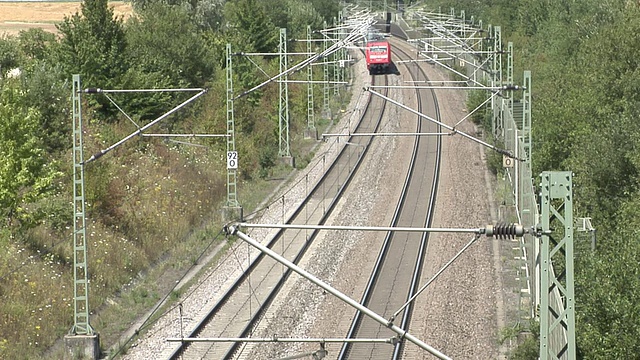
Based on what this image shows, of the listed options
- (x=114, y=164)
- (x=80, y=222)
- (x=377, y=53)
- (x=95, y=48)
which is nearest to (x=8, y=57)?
(x=95, y=48)

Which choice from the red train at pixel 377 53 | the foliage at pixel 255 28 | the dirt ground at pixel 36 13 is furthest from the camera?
the dirt ground at pixel 36 13

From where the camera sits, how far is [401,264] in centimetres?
2897

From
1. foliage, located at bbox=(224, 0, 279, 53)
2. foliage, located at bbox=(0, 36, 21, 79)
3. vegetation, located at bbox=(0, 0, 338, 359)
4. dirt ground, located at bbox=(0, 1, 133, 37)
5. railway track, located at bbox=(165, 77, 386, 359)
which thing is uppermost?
dirt ground, located at bbox=(0, 1, 133, 37)

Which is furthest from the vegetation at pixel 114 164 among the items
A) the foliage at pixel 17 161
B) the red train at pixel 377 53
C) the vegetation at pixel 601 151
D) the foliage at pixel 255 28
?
the red train at pixel 377 53

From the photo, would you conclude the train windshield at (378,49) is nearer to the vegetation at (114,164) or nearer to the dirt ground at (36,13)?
the vegetation at (114,164)

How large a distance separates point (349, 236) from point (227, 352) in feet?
37.5

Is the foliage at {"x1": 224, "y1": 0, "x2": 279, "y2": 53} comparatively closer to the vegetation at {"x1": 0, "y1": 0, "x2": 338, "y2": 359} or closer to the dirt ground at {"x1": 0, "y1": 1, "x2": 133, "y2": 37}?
the vegetation at {"x1": 0, "y1": 0, "x2": 338, "y2": 359}

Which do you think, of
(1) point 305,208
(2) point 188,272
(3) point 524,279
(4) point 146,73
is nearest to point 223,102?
(4) point 146,73

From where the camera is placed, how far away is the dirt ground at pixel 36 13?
240 ft

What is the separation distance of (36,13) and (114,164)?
53017 millimetres

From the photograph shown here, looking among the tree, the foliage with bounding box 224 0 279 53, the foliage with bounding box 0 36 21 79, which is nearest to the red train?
the foliage with bounding box 224 0 279 53

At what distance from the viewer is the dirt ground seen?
73.1 meters

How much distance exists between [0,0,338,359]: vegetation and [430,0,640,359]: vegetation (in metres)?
10.9

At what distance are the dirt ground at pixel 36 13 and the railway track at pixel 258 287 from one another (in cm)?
3817
